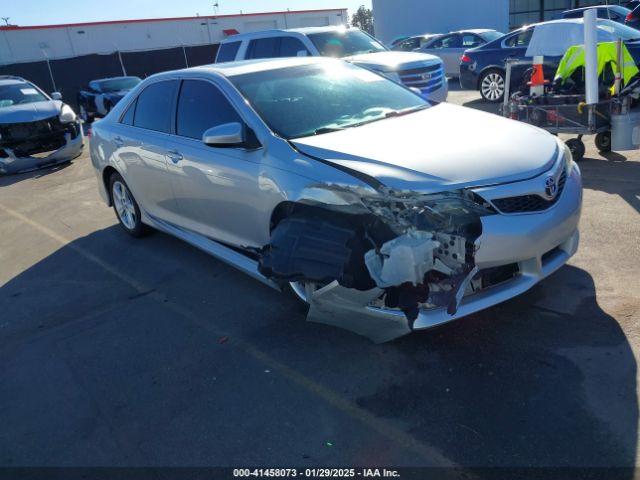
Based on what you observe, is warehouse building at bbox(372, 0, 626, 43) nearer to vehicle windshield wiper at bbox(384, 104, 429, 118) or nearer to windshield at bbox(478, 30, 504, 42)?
windshield at bbox(478, 30, 504, 42)

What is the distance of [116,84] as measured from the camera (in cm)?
1825

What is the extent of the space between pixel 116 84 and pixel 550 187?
17.7 meters

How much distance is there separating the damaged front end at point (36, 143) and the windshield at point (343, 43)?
5304 millimetres

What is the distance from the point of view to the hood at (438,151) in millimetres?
3125

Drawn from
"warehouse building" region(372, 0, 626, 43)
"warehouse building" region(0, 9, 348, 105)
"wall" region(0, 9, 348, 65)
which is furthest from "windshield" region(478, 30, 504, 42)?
"wall" region(0, 9, 348, 65)

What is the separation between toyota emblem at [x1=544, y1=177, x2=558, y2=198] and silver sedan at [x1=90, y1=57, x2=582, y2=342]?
0.01 m

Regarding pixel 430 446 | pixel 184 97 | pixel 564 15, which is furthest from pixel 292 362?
pixel 564 15

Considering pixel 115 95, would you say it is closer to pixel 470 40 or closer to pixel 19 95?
pixel 19 95

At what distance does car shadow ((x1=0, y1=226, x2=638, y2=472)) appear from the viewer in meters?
2.67

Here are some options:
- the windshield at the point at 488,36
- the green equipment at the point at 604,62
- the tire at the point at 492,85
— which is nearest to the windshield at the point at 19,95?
the tire at the point at 492,85

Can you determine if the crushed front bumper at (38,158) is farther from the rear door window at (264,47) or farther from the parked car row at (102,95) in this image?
the parked car row at (102,95)

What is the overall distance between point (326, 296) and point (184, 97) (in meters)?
2.52

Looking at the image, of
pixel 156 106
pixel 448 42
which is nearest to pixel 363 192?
pixel 156 106

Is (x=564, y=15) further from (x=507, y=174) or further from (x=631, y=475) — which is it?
(x=631, y=475)
